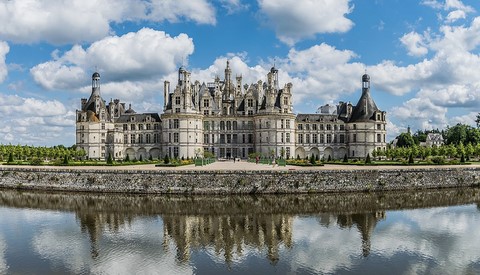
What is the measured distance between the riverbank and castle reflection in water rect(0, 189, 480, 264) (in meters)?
1.47

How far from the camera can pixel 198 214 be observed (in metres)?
31.5

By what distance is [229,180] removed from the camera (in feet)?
131

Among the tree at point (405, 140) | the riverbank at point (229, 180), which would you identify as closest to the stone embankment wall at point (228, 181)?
the riverbank at point (229, 180)

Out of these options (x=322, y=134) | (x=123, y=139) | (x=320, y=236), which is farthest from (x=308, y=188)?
(x=123, y=139)

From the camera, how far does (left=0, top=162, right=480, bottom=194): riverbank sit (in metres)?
39.8

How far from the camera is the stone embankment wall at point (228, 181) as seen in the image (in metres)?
39.8

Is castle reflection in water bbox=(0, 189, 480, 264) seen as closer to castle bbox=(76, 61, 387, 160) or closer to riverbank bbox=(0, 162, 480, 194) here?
riverbank bbox=(0, 162, 480, 194)

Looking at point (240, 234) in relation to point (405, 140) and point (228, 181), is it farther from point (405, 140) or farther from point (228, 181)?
point (405, 140)

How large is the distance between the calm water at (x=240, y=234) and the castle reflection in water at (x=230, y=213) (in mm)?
70

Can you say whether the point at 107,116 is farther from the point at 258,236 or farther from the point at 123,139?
the point at 258,236

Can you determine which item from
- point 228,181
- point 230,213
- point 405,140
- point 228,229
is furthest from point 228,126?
point 405,140

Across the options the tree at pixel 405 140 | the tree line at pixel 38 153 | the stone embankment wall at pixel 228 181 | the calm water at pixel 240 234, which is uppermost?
the tree at pixel 405 140

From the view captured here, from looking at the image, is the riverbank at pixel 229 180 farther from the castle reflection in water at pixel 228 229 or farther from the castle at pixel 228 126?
the castle at pixel 228 126

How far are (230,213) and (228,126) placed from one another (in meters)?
40.1
